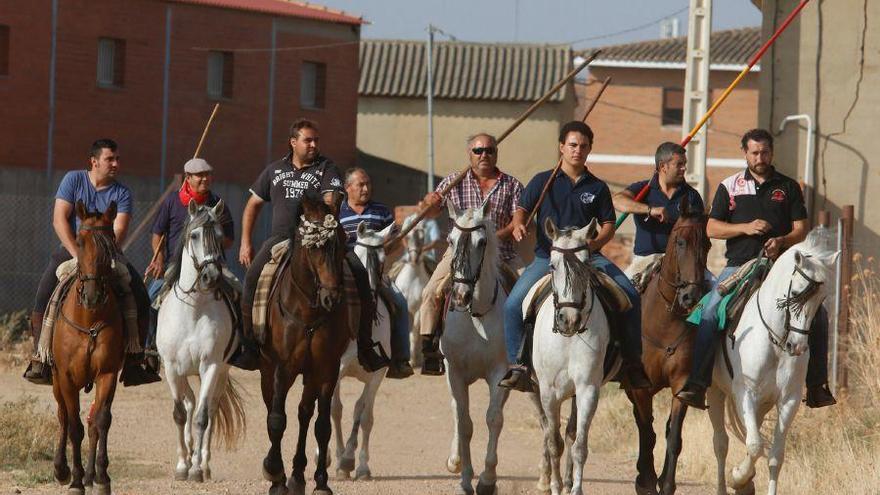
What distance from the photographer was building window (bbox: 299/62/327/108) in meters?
42.6

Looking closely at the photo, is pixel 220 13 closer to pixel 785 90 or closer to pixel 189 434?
pixel 785 90

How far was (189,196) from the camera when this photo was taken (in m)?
14.2

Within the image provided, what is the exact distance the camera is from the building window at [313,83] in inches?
1678

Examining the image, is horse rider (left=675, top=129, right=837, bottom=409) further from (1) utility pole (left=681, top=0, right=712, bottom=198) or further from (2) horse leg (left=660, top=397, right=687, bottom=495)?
(1) utility pole (left=681, top=0, right=712, bottom=198)

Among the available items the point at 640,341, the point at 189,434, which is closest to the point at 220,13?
the point at 189,434

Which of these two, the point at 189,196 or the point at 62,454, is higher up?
the point at 189,196

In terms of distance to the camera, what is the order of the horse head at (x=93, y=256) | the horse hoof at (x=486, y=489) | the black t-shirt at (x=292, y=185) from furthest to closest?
the black t-shirt at (x=292, y=185) < the horse hoof at (x=486, y=489) < the horse head at (x=93, y=256)

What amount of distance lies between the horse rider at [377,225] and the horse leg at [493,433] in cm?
156

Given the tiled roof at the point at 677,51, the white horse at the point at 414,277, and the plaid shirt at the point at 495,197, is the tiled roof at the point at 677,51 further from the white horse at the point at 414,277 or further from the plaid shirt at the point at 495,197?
the plaid shirt at the point at 495,197

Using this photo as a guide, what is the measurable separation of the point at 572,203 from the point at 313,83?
104 feet

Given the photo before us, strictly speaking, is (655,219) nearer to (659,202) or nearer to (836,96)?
(659,202)

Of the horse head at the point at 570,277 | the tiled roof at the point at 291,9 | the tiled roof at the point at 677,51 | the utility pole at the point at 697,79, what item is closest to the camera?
the horse head at the point at 570,277

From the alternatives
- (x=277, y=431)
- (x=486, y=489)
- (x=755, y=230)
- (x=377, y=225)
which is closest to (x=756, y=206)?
(x=755, y=230)

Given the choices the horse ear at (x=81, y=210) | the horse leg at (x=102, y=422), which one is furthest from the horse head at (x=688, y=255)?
the horse ear at (x=81, y=210)
